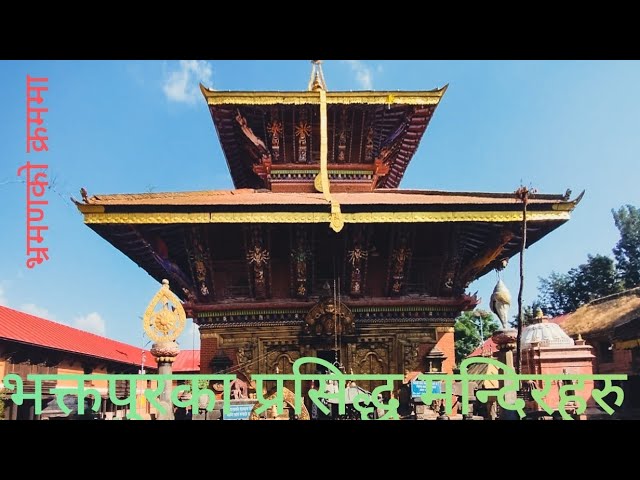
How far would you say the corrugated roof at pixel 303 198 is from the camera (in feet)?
30.5

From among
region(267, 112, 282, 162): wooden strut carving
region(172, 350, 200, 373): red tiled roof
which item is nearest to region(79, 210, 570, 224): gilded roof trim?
region(267, 112, 282, 162): wooden strut carving

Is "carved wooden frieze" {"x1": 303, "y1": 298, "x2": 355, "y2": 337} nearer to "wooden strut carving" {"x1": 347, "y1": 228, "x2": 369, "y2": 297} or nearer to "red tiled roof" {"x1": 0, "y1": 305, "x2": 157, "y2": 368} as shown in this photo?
"wooden strut carving" {"x1": 347, "y1": 228, "x2": 369, "y2": 297}

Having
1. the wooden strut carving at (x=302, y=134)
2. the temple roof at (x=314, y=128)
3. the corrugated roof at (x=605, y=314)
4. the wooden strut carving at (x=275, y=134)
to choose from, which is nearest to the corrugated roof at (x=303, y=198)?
the temple roof at (x=314, y=128)

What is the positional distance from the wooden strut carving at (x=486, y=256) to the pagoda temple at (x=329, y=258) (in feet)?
0.12

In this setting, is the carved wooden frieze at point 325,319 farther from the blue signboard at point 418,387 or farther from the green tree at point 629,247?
the green tree at point 629,247

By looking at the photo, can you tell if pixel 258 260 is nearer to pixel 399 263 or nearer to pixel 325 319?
pixel 325 319

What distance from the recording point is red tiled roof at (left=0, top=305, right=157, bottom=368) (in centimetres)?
1447

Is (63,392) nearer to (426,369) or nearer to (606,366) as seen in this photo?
(426,369)

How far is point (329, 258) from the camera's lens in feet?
35.4

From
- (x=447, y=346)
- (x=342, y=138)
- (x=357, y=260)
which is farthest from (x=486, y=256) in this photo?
(x=342, y=138)

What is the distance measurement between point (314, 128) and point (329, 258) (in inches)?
118

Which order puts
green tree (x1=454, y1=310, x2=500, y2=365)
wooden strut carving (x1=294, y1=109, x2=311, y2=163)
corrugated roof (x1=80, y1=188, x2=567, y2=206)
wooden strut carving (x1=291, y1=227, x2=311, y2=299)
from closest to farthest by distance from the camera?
corrugated roof (x1=80, y1=188, x2=567, y2=206) < wooden strut carving (x1=291, y1=227, x2=311, y2=299) < wooden strut carving (x1=294, y1=109, x2=311, y2=163) < green tree (x1=454, y1=310, x2=500, y2=365)

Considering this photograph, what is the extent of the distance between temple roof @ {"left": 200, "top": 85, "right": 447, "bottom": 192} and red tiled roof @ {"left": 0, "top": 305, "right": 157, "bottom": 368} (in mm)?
8077

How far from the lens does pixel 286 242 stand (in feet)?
34.5
